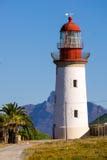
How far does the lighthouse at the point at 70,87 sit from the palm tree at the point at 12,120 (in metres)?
4.21

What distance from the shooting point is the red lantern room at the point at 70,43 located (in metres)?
64.8

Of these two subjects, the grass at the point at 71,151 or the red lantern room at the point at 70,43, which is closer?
the grass at the point at 71,151

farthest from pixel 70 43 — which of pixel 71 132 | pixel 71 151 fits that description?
pixel 71 151

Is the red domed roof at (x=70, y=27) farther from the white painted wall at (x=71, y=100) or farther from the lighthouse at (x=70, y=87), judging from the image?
the white painted wall at (x=71, y=100)

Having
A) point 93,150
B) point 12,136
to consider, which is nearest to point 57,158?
point 93,150

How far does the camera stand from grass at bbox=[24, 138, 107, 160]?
4230 centimetres

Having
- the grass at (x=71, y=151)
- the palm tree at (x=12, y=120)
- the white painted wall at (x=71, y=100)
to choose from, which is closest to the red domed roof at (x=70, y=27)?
the white painted wall at (x=71, y=100)

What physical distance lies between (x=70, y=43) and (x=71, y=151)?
2053 centimetres

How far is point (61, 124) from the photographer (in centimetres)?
6462

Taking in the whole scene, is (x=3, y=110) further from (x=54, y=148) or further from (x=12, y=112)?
(x=54, y=148)

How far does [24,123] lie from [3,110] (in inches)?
89.4

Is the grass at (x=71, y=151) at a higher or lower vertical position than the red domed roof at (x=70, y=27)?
lower

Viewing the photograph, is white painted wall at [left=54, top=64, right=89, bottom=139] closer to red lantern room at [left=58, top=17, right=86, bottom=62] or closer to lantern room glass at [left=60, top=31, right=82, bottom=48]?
red lantern room at [left=58, top=17, right=86, bottom=62]

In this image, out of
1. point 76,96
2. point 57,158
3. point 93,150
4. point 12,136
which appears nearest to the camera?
point 57,158
